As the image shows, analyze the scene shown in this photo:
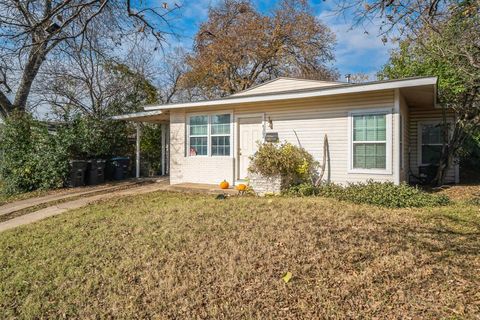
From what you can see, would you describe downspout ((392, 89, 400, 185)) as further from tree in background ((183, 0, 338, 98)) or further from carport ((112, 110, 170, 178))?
tree in background ((183, 0, 338, 98))

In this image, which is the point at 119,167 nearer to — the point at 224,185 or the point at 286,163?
the point at 224,185

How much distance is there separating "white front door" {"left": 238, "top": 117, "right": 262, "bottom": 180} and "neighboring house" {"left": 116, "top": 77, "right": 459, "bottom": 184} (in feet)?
0.10

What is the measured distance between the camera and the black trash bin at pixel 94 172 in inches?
453

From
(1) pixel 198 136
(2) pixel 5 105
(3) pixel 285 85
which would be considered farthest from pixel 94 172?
(3) pixel 285 85

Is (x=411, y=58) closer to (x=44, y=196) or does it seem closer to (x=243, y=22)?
(x=243, y=22)

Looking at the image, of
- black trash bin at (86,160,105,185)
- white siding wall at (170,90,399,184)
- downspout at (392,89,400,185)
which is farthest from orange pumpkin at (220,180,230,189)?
black trash bin at (86,160,105,185)

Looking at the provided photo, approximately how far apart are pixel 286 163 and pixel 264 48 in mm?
14110

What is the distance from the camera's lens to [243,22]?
20.1 metres

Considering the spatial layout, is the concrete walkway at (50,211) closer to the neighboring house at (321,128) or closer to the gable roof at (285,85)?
the neighboring house at (321,128)

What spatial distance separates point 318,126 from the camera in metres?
8.25

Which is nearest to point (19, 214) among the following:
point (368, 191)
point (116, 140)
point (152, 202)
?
point (152, 202)

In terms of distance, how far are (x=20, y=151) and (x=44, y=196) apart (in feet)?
8.70

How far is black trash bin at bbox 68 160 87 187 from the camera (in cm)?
1081

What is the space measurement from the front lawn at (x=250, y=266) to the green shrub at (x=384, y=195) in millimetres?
754
